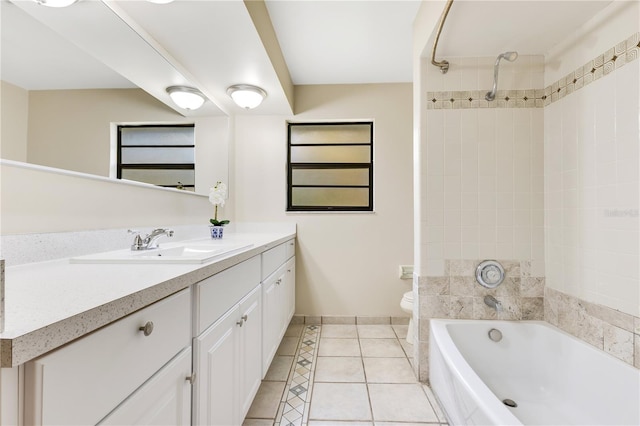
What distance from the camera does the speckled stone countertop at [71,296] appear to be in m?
0.41

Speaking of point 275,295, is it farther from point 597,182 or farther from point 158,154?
point 597,182

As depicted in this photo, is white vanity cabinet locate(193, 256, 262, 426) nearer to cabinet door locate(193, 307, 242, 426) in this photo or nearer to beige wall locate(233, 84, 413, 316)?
cabinet door locate(193, 307, 242, 426)

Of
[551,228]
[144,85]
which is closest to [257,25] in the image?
[144,85]

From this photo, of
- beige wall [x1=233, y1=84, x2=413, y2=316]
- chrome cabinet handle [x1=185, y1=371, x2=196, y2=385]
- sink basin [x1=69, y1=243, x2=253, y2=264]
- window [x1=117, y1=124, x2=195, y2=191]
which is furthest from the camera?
beige wall [x1=233, y1=84, x2=413, y2=316]

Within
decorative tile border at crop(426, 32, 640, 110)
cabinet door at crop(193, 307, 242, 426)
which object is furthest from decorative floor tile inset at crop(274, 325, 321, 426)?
decorative tile border at crop(426, 32, 640, 110)

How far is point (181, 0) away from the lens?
1271 millimetres

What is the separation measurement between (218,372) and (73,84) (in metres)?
1.23

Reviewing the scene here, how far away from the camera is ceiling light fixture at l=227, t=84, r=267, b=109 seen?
7.02 ft

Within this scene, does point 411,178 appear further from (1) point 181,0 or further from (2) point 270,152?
(1) point 181,0

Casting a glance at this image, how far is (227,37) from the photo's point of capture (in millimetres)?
1537

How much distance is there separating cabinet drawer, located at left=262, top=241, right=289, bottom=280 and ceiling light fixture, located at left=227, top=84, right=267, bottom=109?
1.13 metres

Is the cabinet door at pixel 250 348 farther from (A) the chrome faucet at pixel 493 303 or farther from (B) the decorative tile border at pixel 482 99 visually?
(B) the decorative tile border at pixel 482 99

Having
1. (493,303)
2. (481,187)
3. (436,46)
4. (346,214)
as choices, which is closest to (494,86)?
(436,46)

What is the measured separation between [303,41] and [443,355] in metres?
2.21
